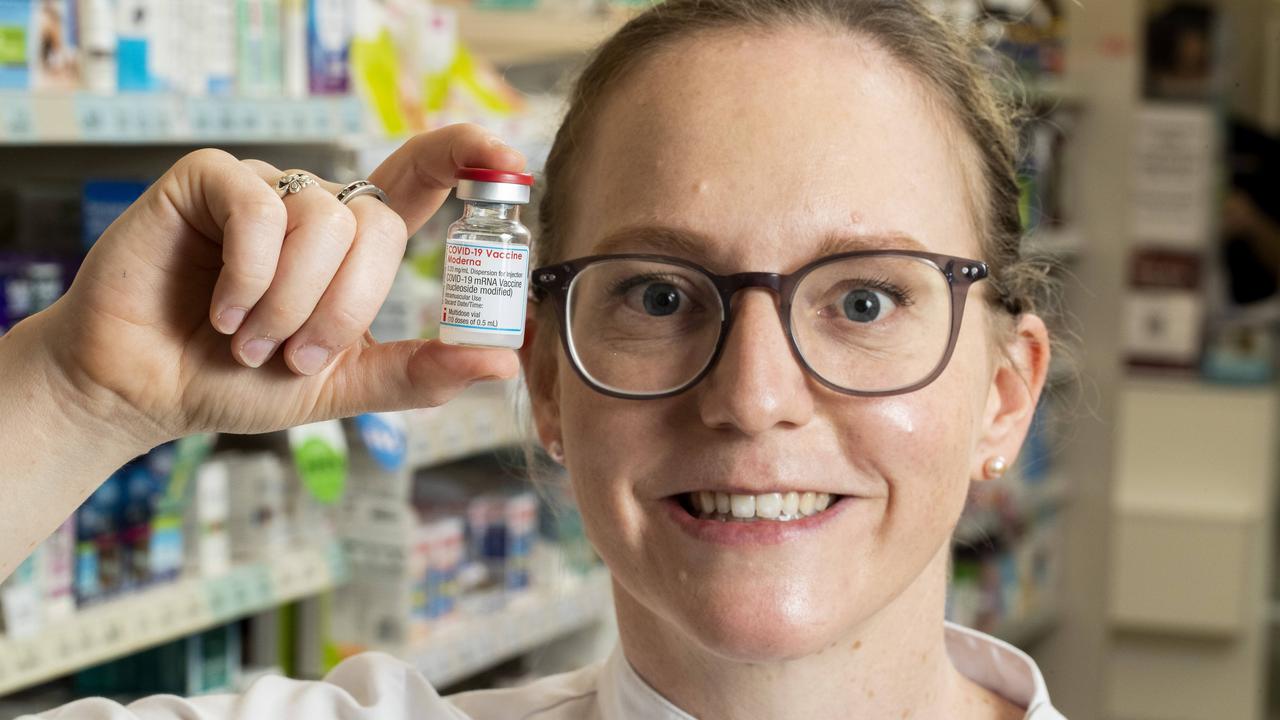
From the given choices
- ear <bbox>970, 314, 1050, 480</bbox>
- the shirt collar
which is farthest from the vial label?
ear <bbox>970, 314, 1050, 480</bbox>

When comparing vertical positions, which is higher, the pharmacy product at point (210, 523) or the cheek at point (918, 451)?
the cheek at point (918, 451)

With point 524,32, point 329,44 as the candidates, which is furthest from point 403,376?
point 524,32

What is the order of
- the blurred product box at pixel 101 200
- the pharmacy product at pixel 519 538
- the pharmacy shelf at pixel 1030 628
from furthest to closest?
the pharmacy shelf at pixel 1030 628 → the pharmacy product at pixel 519 538 → the blurred product box at pixel 101 200

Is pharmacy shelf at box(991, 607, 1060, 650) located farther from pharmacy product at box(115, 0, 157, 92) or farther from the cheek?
the cheek

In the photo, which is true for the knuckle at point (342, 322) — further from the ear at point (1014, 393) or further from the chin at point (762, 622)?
the ear at point (1014, 393)

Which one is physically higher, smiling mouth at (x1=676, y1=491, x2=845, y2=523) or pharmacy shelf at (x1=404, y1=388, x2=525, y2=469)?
smiling mouth at (x1=676, y1=491, x2=845, y2=523)

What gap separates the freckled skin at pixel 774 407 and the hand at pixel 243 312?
0.19 m

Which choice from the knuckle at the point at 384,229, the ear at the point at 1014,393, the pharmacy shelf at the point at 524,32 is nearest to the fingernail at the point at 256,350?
the knuckle at the point at 384,229

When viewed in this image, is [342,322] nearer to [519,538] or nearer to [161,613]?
[161,613]

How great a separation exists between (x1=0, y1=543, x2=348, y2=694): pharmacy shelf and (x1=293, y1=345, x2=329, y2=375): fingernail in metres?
1.08

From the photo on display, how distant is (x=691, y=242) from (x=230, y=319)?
1.34 ft

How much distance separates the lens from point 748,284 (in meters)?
1.21

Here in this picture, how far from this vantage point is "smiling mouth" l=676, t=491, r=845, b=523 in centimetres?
122

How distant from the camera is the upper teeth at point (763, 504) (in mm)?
1222
